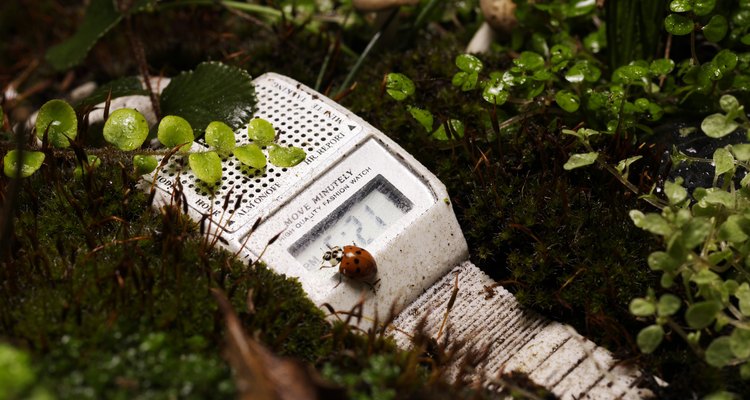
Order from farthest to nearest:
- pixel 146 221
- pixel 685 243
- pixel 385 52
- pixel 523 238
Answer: pixel 385 52 → pixel 523 238 → pixel 146 221 → pixel 685 243

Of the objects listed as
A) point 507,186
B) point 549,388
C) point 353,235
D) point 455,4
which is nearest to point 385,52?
point 455,4

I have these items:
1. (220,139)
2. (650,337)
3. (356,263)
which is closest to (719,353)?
(650,337)

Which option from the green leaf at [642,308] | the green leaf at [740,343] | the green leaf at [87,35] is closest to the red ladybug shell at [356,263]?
the green leaf at [642,308]

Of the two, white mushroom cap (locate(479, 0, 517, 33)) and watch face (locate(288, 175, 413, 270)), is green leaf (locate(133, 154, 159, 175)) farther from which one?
white mushroom cap (locate(479, 0, 517, 33))

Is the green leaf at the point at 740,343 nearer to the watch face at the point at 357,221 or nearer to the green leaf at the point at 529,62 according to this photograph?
the watch face at the point at 357,221

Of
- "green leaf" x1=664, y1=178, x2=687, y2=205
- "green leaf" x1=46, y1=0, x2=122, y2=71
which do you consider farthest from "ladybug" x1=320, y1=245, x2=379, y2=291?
"green leaf" x1=46, y1=0, x2=122, y2=71

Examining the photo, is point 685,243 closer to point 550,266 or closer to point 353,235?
point 550,266

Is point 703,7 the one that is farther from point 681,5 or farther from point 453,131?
point 453,131
